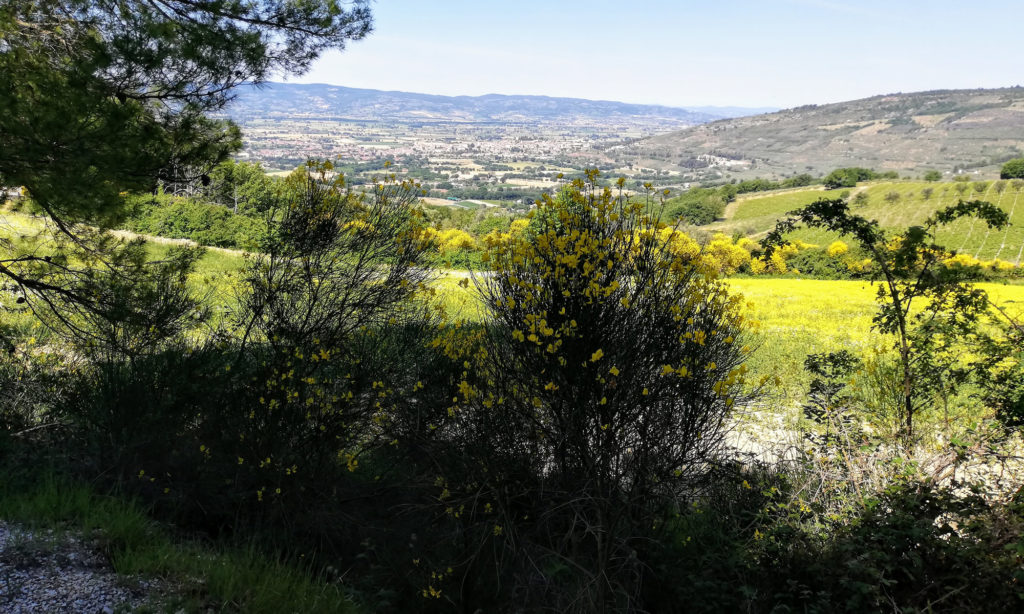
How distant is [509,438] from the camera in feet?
14.7

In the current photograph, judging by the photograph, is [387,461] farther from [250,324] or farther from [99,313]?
[99,313]

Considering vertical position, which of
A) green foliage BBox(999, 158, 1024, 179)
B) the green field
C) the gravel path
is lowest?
the green field

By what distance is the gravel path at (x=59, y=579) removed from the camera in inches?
122

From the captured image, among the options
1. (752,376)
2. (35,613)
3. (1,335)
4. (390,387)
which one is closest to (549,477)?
(390,387)

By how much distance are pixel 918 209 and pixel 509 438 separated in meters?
92.8

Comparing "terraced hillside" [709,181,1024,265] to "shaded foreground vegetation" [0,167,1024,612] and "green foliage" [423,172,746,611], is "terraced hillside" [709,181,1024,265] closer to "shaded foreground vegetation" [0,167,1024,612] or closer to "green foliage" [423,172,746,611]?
"shaded foreground vegetation" [0,167,1024,612]

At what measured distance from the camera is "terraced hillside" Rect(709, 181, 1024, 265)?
61.9 m

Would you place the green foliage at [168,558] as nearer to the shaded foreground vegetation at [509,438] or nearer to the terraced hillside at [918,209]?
the shaded foreground vegetation at [509,438]

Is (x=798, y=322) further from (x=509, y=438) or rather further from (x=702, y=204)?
(x=702, y=204)

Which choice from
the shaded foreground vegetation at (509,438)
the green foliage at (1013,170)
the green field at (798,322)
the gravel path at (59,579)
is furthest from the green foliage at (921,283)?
the green foliage at (1013,170)

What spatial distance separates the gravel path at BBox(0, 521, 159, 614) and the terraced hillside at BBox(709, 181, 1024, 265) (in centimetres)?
6991

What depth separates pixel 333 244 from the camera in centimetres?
585

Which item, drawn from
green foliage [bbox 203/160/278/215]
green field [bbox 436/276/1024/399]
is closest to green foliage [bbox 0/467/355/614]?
green foliage [bbox 203/160/278/215]

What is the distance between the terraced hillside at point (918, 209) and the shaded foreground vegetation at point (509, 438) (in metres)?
66.1
